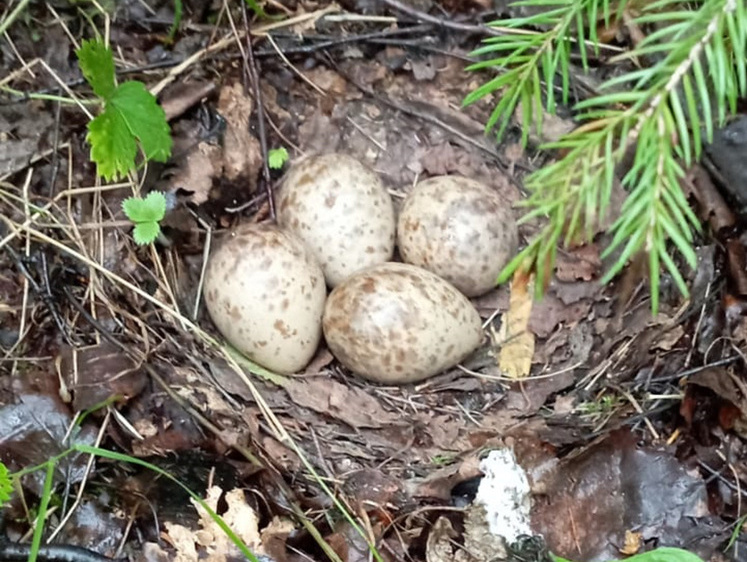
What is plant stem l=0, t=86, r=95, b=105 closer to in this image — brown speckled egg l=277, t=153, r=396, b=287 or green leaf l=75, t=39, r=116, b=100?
green leaf l=75, t=39, r=116, b=100

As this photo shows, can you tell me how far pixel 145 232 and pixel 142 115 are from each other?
266 mm

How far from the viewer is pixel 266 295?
1.91 m

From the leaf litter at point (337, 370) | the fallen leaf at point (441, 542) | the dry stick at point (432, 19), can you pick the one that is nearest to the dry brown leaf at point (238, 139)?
the leaf litter at point (337, 370)

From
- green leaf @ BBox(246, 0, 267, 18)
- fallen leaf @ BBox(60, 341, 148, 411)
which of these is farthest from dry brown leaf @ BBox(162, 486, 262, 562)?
green leaf @ BBox(246, 0, 267, 18)

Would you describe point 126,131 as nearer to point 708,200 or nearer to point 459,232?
point 459,232

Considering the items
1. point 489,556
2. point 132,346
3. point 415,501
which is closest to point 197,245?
point 132,346

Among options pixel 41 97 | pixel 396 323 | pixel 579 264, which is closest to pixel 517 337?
pixel 579 264

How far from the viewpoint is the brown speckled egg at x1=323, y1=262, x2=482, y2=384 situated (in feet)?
6.26

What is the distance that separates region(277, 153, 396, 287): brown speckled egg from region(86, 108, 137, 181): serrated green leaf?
16.7 inches

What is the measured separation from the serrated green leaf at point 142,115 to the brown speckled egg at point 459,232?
0.64 metres

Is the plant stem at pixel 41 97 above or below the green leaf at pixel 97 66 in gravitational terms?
below

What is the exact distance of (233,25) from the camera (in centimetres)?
213

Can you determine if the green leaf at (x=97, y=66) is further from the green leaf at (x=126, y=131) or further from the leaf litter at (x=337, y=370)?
the leaf litter at (x=337, y=370)

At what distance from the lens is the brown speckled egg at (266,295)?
191 centimetres
